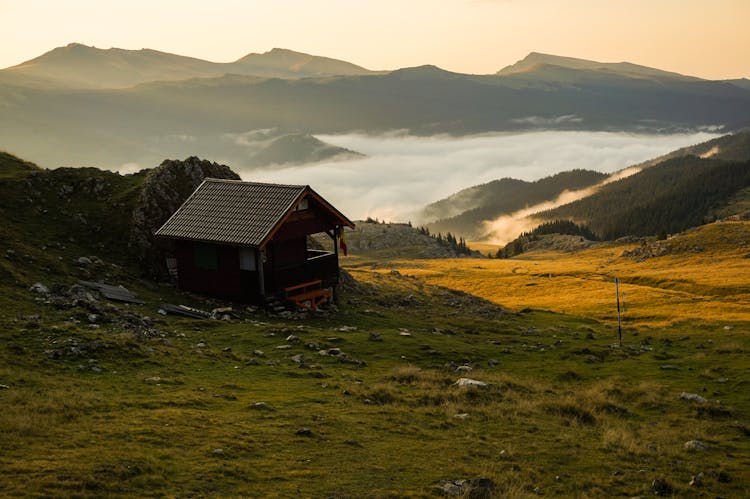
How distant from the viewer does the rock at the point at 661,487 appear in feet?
55.7

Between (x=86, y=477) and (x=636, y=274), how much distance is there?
8557 centimetres

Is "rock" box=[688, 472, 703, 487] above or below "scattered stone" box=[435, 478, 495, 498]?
below

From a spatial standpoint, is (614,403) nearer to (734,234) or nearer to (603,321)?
(603,321)

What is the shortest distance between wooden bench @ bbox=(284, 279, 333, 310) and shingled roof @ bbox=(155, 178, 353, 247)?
4187 millimetres

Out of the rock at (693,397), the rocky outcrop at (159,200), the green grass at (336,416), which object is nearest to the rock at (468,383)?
the green grass at (336,416)

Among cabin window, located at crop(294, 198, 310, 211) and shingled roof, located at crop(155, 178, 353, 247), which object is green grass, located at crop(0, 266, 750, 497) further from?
cabin window, located at crop(294, 198, 310, 211)

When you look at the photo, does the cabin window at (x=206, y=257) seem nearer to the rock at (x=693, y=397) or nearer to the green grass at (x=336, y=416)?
the green grass at (x=336, y=416)

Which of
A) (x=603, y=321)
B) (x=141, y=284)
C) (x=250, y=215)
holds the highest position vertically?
(x=250, y=215)

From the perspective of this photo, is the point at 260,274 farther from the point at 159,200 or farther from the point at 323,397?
the point at 323,397

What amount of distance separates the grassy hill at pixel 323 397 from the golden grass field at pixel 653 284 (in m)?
12.1

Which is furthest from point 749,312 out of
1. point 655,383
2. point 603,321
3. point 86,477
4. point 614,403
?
point 86,477

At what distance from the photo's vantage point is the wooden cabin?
39.1 metres

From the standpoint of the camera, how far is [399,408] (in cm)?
2277

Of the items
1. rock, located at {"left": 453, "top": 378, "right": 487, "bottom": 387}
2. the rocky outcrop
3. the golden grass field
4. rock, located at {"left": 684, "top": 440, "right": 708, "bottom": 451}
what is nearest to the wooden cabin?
the rocky outcrop
